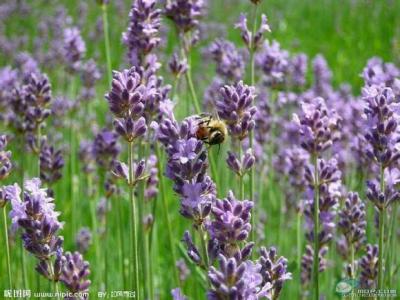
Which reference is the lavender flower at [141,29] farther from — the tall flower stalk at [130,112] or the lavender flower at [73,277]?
the lavender flower at [73,277]

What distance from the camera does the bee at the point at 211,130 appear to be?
2139mm

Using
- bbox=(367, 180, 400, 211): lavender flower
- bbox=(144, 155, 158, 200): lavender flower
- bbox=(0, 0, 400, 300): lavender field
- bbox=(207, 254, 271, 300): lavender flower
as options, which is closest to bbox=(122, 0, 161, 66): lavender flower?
bbox=(0, 0, 400, 300): lavender field

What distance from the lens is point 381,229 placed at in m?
2.04

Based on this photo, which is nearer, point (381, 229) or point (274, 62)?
point (381, 229)

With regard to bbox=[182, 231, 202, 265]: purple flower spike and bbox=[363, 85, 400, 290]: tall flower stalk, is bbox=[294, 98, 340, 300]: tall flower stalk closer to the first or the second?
bbox=[363, 85, 400, 290]: tall flower stalk

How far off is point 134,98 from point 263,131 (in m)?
1.91

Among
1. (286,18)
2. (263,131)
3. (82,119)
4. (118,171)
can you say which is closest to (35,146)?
(118,171)

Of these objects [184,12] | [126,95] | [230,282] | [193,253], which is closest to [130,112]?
[126,95]

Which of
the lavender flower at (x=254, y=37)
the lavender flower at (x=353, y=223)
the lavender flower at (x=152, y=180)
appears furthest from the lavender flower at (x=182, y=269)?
the lavender flower at (x=254, y=37)

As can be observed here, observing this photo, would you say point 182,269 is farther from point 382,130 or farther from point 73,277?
point 382,130

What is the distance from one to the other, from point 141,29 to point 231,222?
119 centimetres

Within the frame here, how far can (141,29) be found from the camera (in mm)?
2559

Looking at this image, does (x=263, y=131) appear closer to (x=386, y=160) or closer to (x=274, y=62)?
(x=274, y=62)

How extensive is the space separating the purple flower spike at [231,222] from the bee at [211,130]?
0.53m
